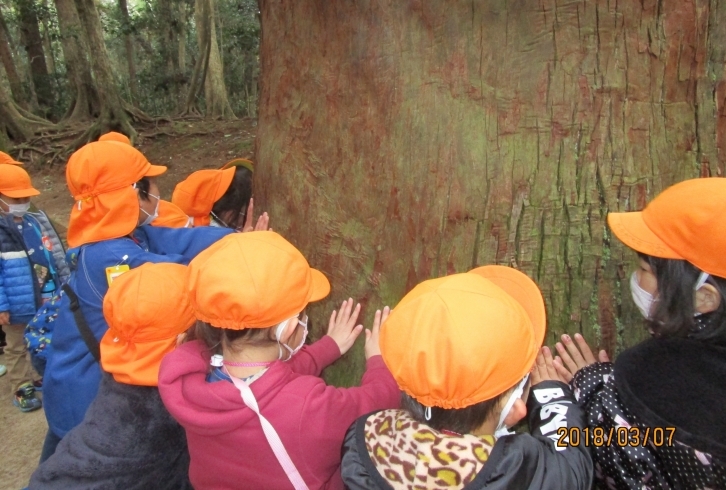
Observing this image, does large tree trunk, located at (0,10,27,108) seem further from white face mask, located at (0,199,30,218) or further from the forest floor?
white face mask, located at (0,199,30,218)

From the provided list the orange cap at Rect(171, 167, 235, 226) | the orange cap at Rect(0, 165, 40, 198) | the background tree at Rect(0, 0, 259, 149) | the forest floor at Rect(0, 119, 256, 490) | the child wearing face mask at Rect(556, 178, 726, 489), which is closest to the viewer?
the child wearing face mask at Rect(556, 178, 726, 489)

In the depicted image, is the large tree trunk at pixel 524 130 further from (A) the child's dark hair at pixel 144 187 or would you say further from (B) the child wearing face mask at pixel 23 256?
(B) the child wearing face mask at pixel 23 256

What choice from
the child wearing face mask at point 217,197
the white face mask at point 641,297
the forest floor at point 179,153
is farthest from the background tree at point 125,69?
the white face mask at point 641,297

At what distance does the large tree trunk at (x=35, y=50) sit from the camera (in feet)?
48.6

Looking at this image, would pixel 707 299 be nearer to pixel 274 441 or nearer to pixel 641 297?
pixel 641 297

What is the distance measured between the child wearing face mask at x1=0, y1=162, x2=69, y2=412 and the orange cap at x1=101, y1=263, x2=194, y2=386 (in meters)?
1.87

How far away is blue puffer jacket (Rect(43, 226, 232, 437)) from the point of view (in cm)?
246

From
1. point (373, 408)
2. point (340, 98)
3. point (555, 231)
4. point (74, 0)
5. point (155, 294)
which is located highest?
point (74, 0)

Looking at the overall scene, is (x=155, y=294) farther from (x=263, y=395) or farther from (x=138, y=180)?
(x=138, y=180)

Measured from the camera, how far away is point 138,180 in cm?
278

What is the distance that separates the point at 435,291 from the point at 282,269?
51 cm

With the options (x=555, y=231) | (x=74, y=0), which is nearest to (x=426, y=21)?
(x=555, y=231)

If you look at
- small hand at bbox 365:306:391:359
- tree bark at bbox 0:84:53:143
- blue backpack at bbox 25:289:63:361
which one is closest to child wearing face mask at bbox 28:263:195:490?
small hand at bbox 365:306:391:359

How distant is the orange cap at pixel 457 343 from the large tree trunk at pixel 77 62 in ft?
41.9
